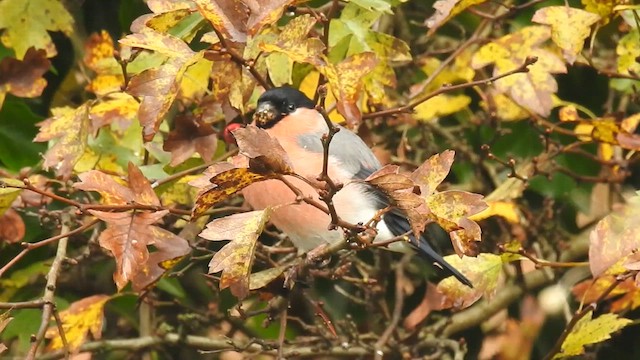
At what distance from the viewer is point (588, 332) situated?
178 centimetres

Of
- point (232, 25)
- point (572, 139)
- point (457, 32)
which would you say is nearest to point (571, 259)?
point (572, 139)

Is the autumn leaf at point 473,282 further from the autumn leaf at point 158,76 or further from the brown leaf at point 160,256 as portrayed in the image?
the autumn leaf at point 158,76

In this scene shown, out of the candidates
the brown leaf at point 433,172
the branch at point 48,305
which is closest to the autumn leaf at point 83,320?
the branch at point 48,305

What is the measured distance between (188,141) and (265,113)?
182 mm

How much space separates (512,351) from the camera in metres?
2.33

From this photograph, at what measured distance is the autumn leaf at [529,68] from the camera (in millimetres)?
1929

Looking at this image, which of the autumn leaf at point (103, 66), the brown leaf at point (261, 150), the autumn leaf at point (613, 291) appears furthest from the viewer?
the autumn leaf at point (103, 66)

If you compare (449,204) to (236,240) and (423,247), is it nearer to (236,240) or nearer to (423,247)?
(236,240)

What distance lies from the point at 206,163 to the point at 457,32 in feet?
3.45

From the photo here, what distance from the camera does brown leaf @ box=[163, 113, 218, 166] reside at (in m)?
1.84

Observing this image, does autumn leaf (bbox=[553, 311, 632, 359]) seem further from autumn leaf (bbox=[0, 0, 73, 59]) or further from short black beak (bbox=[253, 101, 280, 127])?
autumn leaf (bbox=[0, 0, 73, 59])

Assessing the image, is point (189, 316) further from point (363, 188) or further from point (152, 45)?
point (152, 45)

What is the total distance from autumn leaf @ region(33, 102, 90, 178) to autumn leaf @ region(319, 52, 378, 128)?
18.0 inches

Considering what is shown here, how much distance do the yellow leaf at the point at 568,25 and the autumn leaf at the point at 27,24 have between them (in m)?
0.96
